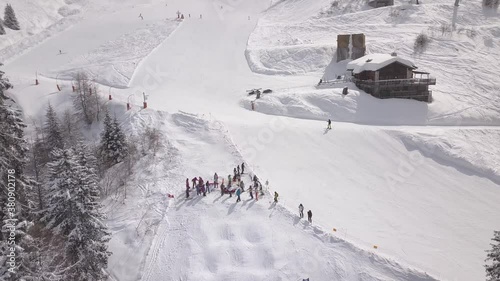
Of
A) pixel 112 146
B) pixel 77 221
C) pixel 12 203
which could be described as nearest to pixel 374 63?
pixel 112 146

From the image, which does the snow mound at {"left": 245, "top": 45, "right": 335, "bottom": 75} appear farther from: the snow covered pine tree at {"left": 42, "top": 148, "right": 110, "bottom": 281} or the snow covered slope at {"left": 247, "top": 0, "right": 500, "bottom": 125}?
the snow covered pine tree at {"left": 42, "top": 148, "right": 110, "bottom": 281}

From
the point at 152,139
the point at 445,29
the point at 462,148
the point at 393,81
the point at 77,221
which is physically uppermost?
the point at 445,29

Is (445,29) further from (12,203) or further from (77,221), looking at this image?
(12,203)

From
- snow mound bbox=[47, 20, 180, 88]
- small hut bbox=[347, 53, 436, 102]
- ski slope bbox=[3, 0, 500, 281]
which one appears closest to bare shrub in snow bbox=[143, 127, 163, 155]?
ski slope bbox=[3, 0, 500, 281]

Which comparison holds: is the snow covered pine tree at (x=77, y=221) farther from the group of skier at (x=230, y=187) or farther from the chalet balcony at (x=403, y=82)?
the chalet balcony at (x=403, y=82)

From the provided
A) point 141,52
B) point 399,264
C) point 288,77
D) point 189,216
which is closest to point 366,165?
point 399,264

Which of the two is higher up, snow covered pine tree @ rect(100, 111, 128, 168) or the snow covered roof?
the snow covered roof
